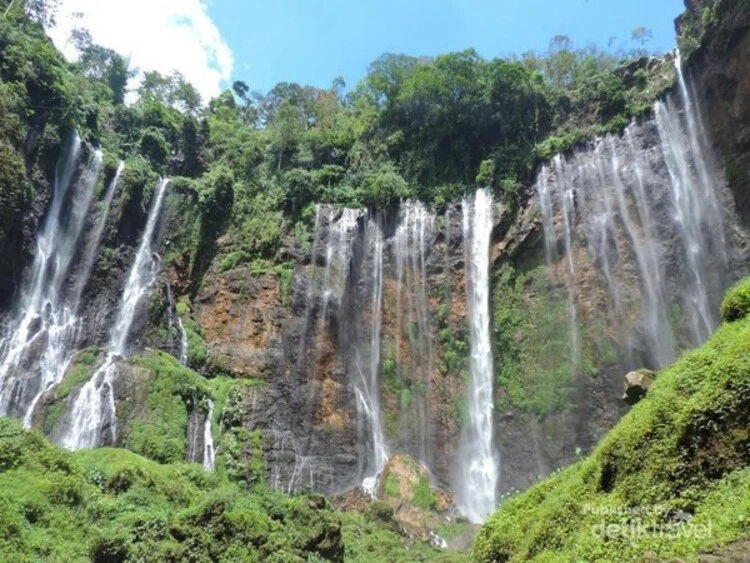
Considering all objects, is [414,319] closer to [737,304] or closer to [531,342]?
[531,342]

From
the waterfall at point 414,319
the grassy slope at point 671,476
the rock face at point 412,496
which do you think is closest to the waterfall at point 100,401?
the rock face at point 412,496

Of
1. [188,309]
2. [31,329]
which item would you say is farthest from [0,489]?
[188,309]

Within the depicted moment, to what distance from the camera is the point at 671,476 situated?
4.48m

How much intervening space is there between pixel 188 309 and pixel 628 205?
658 inches

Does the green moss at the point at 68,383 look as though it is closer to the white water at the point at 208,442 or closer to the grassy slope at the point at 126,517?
the white water at the point at 208,442

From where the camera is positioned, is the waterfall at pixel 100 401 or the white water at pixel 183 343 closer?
the waterfall at pixel 100 401

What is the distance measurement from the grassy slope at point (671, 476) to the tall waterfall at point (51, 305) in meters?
16.0

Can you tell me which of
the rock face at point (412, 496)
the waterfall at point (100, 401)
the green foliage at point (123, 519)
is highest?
the waterfall at point (100, 401)

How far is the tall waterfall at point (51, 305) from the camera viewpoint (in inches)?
712

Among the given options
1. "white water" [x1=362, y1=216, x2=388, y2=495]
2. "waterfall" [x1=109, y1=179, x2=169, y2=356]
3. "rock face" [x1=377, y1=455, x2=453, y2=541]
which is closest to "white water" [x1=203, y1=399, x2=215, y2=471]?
"waterfall" [x1=109, y1=179, x2=169, y2=356]

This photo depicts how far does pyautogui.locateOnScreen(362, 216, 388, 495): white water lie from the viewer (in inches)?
794

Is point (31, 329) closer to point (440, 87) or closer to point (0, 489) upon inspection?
point (0, 489)

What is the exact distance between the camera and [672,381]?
201 inches

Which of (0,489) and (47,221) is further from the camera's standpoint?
(47,221)
